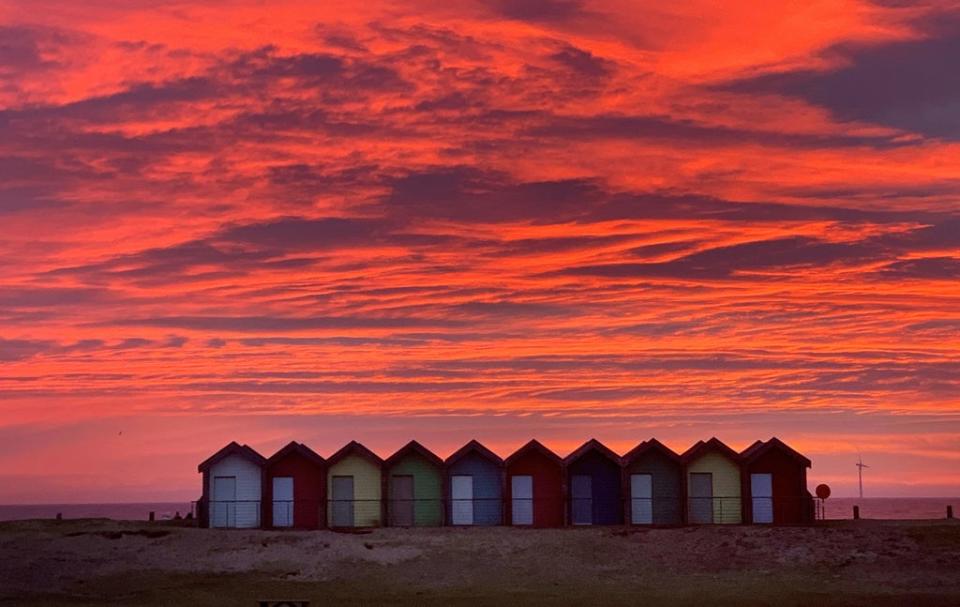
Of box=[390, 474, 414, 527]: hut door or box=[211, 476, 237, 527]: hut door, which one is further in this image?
box=[211, 476, 237, 527]: hut door

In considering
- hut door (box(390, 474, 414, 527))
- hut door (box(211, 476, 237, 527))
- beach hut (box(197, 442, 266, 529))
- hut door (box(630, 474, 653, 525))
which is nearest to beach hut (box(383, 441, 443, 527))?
hut door (box(390, 474, 414, 527))

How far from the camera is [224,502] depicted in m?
82.2

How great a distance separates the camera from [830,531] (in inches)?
2889

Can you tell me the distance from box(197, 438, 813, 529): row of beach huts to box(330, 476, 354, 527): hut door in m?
0.06

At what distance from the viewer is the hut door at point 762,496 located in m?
80.8

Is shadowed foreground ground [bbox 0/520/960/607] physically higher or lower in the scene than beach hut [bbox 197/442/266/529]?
lower

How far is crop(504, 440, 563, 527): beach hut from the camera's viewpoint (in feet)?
265

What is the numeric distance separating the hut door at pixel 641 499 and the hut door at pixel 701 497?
228 cm

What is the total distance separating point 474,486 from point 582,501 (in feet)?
19.9

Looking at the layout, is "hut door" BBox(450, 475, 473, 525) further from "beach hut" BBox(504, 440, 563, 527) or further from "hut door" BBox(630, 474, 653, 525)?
"hut door" BBox(630, 474, 653, 525)

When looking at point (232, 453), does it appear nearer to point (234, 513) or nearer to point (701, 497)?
point (234, 513)

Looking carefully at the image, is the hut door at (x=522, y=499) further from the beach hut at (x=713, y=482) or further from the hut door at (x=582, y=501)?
the beach hut at (x=713, y=482)

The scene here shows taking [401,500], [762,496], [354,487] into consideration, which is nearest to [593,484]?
[762,496]

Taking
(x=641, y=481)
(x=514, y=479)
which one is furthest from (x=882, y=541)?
(x=514, y=479)
